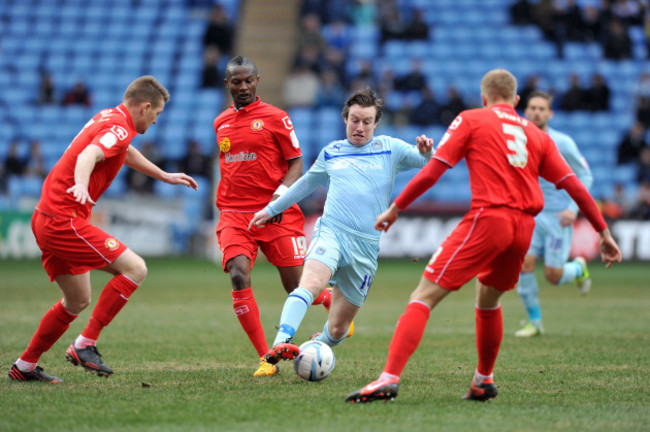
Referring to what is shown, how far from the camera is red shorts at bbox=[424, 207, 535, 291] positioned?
548cm

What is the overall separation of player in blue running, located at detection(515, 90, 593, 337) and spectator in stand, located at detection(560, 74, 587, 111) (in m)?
13.5

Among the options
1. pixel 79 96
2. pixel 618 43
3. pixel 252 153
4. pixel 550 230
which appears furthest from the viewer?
pixel 618 43

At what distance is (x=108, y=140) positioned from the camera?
20.5ft

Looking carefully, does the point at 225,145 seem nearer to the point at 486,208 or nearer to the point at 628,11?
the point at 486,208

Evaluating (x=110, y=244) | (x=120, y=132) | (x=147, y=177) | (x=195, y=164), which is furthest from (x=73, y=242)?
(x=147, y=177)

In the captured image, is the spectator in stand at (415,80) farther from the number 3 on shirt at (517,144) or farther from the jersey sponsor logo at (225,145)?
the number 3 on shirt at (517,144)

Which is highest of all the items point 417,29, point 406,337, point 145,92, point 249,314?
point 417,29

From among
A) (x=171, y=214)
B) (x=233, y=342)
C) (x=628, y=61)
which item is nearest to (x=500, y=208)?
(x=233, y=342)

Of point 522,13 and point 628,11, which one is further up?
point 628,11

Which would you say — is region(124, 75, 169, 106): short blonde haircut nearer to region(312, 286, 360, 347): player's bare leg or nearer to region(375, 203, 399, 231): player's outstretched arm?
region(312, 286, 360, 347): player's bare leg

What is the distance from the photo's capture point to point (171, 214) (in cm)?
2183

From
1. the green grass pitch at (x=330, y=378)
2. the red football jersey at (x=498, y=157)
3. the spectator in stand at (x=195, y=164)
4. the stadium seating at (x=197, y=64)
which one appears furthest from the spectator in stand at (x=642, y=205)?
the red football jersey at (x=498, y=157)

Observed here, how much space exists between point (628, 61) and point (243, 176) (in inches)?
849

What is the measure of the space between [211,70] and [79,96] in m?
3.93
